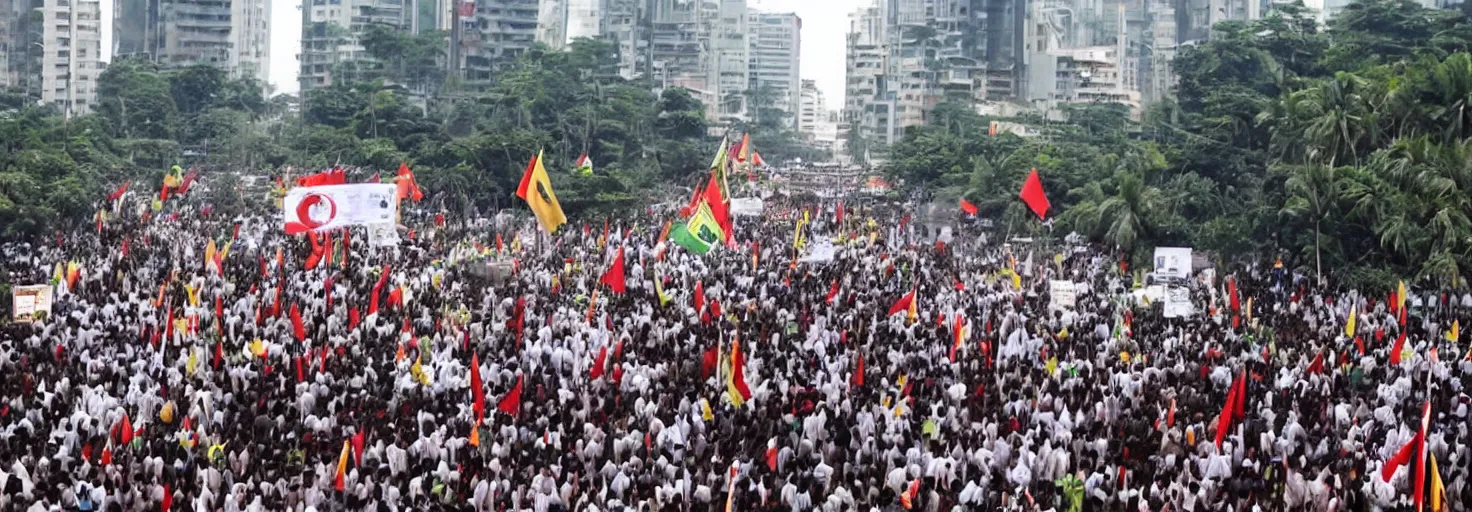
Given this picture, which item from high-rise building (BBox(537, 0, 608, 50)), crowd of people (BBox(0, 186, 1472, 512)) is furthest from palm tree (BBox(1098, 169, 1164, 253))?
high-rise building (BBox(537, 0, 608, 50))

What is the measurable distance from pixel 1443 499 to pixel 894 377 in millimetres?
6030

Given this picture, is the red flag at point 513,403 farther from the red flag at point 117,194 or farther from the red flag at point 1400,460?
the red flag at point 117,194

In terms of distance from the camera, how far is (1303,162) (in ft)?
110

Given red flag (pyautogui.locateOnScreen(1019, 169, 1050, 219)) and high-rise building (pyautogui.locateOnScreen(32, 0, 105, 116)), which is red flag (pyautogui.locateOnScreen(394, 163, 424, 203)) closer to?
red flag (pyautogui.locateOnScreen(1019, 169, 1050, 219))

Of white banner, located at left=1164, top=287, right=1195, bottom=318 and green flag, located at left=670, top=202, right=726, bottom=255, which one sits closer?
white banner, located at left=1164, top=287, right=1195, bottom=318

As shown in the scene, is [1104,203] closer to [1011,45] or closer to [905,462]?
[905,462]

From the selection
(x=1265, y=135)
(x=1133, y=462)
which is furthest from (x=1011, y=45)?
(x=1133, y=462)

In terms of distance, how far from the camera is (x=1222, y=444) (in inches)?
534

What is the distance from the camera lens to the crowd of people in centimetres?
1208

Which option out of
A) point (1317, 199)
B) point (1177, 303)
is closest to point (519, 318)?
point (1177, 303)

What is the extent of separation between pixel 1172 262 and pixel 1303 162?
9.81 meters

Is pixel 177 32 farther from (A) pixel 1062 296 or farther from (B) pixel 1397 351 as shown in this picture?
(B) pixel 1397 351

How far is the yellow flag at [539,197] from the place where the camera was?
24828 mm

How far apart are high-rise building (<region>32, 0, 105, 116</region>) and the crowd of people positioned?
56973 millimetres
